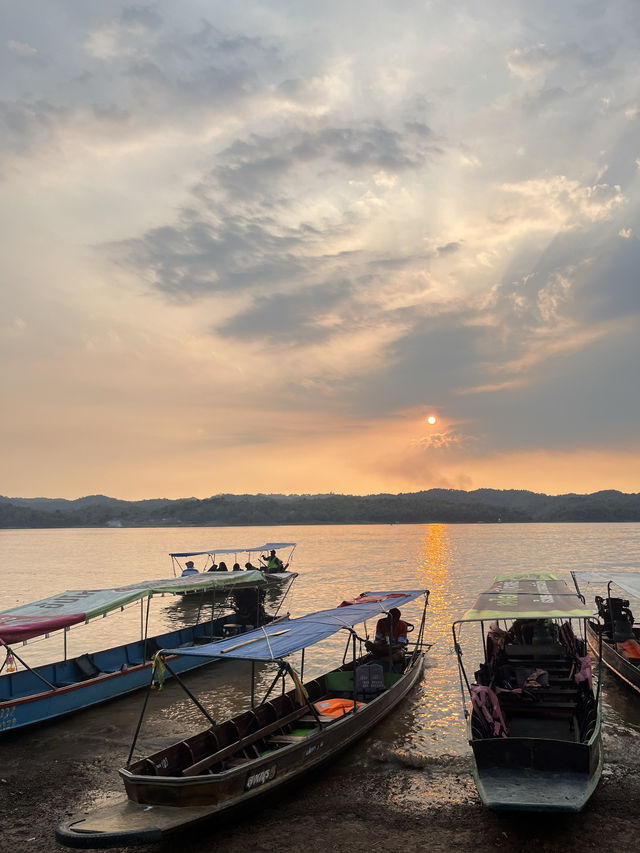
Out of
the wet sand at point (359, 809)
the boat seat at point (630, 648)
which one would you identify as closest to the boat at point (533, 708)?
the wet sand at point (359, 809)

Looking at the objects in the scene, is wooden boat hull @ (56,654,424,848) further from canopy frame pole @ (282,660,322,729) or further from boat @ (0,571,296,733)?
boat @ (0,571,296,733)

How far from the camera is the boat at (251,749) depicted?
9.19 meters

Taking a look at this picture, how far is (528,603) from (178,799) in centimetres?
852

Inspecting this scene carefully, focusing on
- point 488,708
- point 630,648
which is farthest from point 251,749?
point 630,648

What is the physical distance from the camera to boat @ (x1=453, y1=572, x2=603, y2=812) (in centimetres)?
991

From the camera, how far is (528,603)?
549 inches

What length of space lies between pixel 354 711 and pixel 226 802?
4557 millimetres

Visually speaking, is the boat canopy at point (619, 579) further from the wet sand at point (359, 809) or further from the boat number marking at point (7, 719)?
the boat number marking at point (7, 719)

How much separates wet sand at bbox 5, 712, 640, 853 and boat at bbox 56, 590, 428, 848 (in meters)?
0.48

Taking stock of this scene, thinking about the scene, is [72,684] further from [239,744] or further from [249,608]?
[249,608]

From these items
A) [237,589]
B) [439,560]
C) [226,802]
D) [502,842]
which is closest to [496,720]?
[502,842]

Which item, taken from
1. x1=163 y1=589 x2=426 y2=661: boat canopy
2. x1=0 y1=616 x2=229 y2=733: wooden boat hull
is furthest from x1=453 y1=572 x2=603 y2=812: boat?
x1=0 y1=616 x2=229 y2=733: wooden boat hull

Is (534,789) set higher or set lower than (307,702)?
lower

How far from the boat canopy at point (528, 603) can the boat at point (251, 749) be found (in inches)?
125
